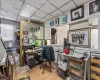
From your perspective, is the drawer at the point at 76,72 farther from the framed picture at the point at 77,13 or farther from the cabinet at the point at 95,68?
the framed picture at the point at 77,13

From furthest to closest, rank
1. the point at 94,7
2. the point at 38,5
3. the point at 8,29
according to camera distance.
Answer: the point at 8,29
the point at 38,5
the point at 94,7

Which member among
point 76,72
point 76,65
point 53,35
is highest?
point 53,35

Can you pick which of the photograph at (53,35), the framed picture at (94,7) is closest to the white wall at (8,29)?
the photograph at (53,35)

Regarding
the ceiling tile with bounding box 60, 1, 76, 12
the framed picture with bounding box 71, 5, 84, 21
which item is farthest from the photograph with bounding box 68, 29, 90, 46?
the ceiling tile with bounding box 60, 1, 76, 12

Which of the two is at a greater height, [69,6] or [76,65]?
[69,6]

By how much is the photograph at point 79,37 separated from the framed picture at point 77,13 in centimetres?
51

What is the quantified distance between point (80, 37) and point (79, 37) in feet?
0.13

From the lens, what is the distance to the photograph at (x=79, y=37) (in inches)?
85.6

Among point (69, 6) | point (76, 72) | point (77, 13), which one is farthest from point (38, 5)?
point (76, 72)

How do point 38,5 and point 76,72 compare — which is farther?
point 38,5

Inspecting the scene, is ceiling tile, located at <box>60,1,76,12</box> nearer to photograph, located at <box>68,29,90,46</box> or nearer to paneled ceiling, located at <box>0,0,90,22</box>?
paneled ceiling, located at <box>0,0,90,22</box>

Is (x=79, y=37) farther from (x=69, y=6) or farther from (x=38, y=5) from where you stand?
(x=38, y=5)

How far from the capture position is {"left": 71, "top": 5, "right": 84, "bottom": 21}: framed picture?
2.25m

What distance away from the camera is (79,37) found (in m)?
2.38
